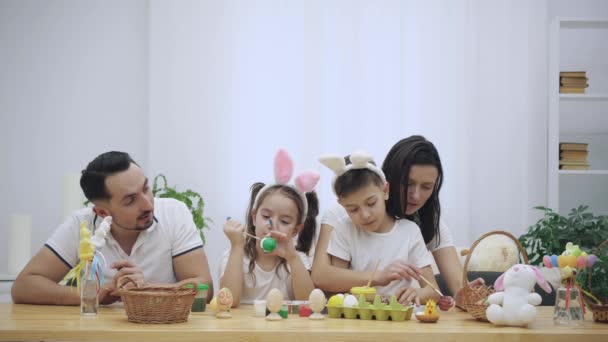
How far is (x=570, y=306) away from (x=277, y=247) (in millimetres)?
898

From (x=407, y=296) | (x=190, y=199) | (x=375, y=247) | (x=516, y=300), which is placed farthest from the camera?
(x=190, y=199)

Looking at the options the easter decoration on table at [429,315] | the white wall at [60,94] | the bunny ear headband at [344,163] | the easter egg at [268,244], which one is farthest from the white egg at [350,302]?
the white wall at [60,94]

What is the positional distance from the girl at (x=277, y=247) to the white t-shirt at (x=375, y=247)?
0.45 ft

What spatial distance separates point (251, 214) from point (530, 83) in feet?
9.72

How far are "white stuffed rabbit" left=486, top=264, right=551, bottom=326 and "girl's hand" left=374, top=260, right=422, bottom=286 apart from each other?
12.8 inches

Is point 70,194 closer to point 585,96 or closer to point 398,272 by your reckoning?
point 398,272

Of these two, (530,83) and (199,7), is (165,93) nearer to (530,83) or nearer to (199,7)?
(199,7)

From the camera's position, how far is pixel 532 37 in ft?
16.0

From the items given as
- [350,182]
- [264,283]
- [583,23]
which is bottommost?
[264,283]

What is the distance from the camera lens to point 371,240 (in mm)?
2504

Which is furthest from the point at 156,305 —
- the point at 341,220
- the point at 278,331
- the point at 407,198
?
the point at 407,198

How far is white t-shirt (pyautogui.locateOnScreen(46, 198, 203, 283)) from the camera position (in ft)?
8.18

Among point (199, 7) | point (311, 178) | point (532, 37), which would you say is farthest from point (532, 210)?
point (311, 178)

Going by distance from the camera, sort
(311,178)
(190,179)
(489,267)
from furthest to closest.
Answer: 1. (190,179)
2. (489,267)
3. (311,178)
